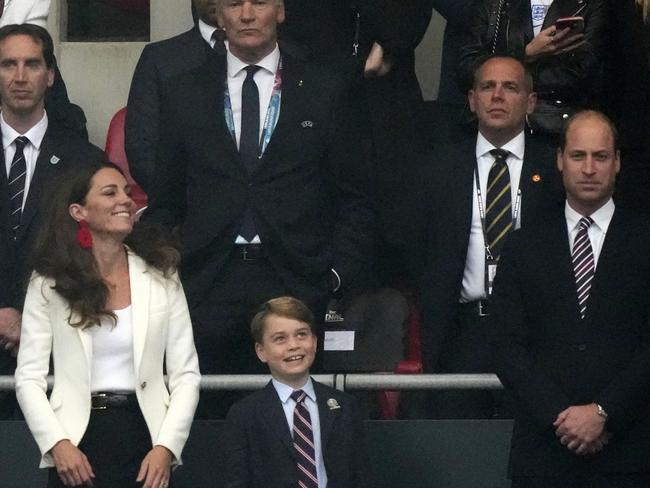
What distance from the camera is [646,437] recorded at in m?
7.61

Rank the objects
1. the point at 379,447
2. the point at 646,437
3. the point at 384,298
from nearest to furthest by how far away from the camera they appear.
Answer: the point at 646,437 < the point at 379,447 < the point at 384,298

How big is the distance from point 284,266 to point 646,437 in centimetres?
176

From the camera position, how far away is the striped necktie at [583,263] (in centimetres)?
775

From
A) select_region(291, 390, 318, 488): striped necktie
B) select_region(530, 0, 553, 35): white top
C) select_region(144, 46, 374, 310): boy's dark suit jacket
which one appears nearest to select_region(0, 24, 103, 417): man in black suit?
select_region(144, 46, 374, 310): boy's dark suit jacket

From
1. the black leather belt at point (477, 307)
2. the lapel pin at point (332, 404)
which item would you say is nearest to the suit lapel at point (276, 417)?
the lapel pin at point (332, 404)

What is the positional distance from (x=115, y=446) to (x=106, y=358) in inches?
13.6

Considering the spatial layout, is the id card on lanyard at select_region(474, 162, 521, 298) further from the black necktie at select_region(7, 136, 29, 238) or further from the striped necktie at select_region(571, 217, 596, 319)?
the black necktie at select_region(7, 136, 29, 238)

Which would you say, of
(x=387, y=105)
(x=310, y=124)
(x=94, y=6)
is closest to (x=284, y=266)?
(x=310, y=124)

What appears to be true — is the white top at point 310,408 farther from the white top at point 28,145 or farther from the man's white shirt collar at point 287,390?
the white top at point 28,145

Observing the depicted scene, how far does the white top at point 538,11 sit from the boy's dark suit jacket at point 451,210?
27.1 inches

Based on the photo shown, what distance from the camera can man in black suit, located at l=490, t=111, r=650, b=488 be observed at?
7523 mm

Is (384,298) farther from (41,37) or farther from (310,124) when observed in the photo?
(41,37)

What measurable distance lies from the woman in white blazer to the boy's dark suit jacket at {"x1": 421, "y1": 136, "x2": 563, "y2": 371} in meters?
1.16

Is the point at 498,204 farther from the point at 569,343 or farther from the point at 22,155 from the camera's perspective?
the point at 22,155
